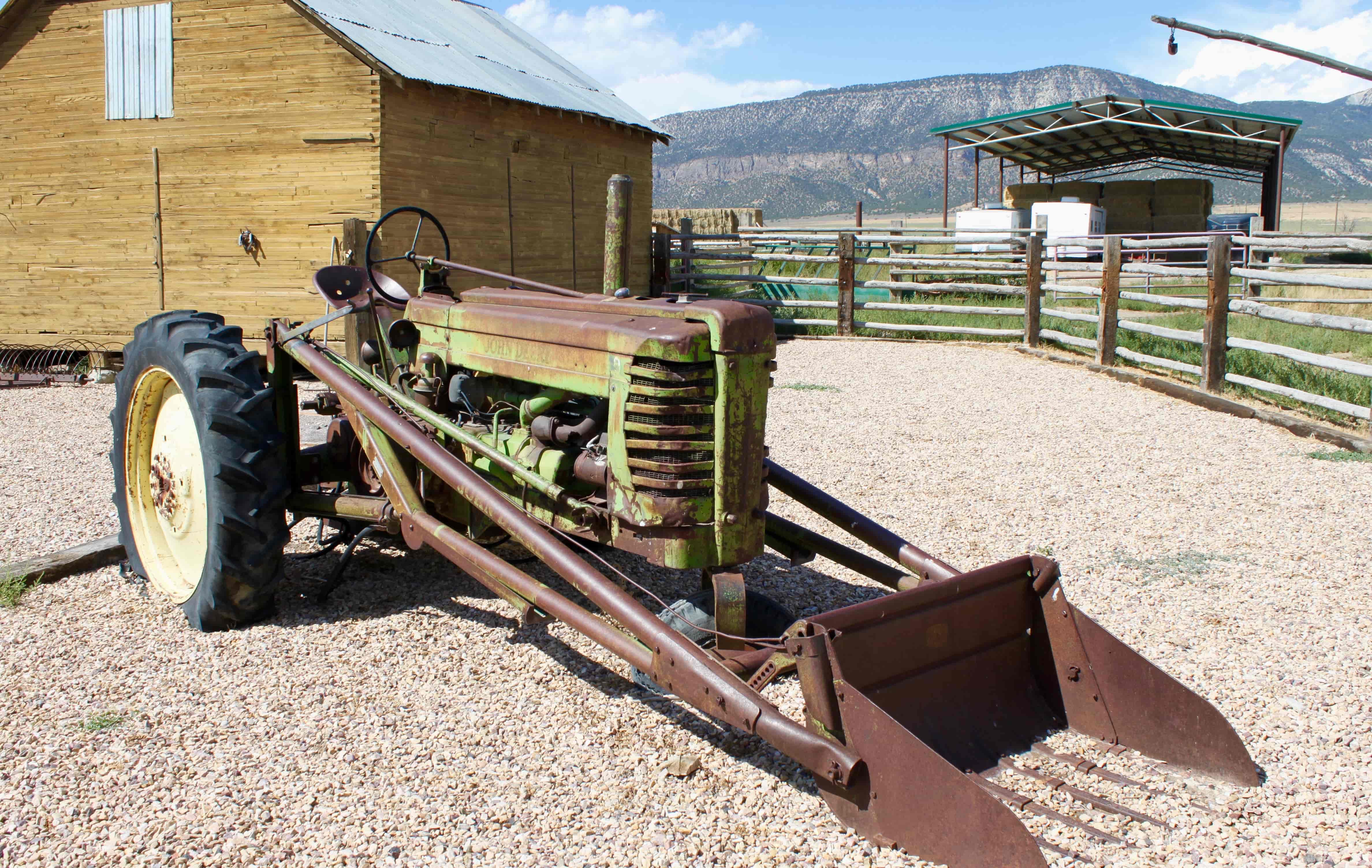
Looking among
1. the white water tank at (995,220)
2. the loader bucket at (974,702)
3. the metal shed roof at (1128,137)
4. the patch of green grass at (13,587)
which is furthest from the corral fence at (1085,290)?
the patch of green grass at (13,587)

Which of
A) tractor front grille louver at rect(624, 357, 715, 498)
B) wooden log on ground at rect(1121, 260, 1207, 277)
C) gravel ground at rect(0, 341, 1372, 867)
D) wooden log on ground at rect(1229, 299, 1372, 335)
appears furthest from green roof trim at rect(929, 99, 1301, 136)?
tractor front grille louver at rect(624, 357, 715, 498)

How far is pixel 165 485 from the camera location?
4.26 m

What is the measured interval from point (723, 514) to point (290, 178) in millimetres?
8830

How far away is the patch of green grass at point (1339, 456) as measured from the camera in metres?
6.67

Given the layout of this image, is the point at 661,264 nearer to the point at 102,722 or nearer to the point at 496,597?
the point at 496,597

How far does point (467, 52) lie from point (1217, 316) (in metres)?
8.80

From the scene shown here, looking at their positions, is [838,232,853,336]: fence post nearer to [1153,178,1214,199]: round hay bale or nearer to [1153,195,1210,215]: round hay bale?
[1153,178,1214,199]: round hay bale

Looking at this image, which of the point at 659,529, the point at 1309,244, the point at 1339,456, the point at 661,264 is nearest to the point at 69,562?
the point at 659,529

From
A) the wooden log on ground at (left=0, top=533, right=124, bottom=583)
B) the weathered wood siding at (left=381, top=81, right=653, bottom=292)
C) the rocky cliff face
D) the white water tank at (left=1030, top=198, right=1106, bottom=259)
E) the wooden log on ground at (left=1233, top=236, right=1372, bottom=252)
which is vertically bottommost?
the wooden log on ground at (left=0, top=533, right=124, bottom=583)

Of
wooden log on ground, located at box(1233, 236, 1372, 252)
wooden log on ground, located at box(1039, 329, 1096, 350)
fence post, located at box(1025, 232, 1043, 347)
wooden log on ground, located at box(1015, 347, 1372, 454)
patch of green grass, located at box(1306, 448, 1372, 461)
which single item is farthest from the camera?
fence post, located at box(1025, 232, 1043, 347)

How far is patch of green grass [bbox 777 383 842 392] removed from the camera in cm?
985

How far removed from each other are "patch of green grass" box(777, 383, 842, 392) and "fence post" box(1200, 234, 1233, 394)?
3131 millimetres

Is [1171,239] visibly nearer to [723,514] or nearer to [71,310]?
[723,514]

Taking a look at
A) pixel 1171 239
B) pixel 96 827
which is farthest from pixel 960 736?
pixel 1171 239
